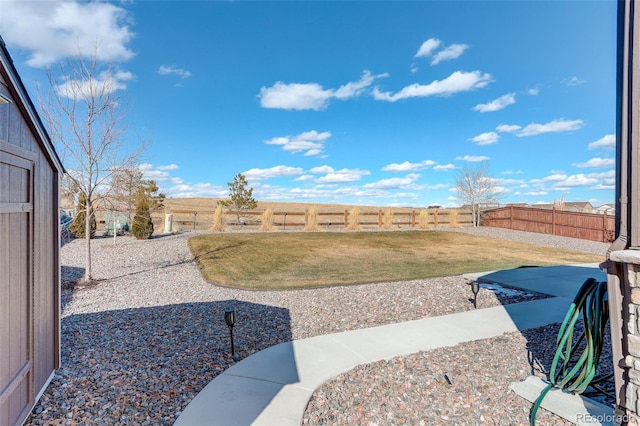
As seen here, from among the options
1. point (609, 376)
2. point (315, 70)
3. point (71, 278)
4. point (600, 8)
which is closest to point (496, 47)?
point (600, 8)

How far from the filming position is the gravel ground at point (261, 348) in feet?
8.77

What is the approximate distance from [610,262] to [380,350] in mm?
2331

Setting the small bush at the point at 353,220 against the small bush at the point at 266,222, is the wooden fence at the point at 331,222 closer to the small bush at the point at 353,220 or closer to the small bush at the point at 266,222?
the small bush at the point at 353,220

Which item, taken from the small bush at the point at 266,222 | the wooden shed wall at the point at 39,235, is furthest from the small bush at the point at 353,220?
the wooden shed wall at the point at 39,235

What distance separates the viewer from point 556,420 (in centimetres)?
262

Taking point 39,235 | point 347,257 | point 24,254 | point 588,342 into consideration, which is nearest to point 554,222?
point 347,257

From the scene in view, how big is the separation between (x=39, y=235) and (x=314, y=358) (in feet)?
9.41

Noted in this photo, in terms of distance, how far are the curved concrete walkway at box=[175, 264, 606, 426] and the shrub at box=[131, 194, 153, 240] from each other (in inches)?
449

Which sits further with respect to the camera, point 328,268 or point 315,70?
point 315,70

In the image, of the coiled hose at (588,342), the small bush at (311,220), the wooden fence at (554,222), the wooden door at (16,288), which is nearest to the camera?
the wooden door at (16,288)

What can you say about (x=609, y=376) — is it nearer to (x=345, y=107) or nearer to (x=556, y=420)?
(x=556, y=420)

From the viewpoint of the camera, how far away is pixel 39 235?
293 centimetres

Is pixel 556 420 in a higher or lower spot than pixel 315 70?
lower

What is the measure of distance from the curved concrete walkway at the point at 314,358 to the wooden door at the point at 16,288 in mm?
1160
